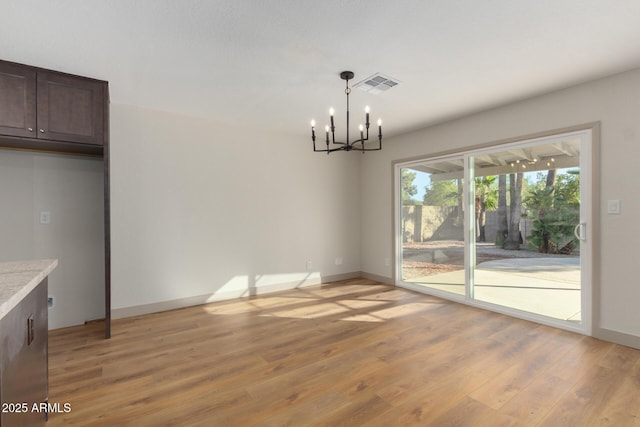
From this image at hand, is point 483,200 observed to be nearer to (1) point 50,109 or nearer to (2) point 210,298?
(2) point 210,298

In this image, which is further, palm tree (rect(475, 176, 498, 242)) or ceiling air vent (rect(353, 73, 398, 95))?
palm tree (rect(475, 176, 498, 242))

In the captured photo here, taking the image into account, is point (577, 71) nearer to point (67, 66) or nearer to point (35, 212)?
point (67, 66)

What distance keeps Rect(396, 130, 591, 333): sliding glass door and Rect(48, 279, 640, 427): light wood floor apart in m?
0.42

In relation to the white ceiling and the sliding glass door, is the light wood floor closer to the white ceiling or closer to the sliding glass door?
the sliding glass door

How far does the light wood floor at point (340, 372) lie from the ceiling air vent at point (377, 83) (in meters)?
2.52

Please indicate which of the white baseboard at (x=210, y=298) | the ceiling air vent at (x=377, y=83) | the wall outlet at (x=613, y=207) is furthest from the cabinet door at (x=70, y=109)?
the wall outlet at (x=613, y=207)

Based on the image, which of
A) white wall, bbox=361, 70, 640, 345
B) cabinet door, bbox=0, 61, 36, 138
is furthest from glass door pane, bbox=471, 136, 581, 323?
cabinet door, bbox=0, 61, 36, 138

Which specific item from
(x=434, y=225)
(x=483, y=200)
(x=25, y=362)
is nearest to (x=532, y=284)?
(x=483, y=200)

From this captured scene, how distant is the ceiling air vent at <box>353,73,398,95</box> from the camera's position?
2.84 metres

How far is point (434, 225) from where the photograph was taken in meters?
4.59

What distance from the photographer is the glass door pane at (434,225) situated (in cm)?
424

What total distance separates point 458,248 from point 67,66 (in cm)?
483

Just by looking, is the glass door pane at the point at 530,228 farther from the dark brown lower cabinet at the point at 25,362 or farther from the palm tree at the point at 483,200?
the dark brown lower cabinet at the point at 25,362

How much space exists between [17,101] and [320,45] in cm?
260
